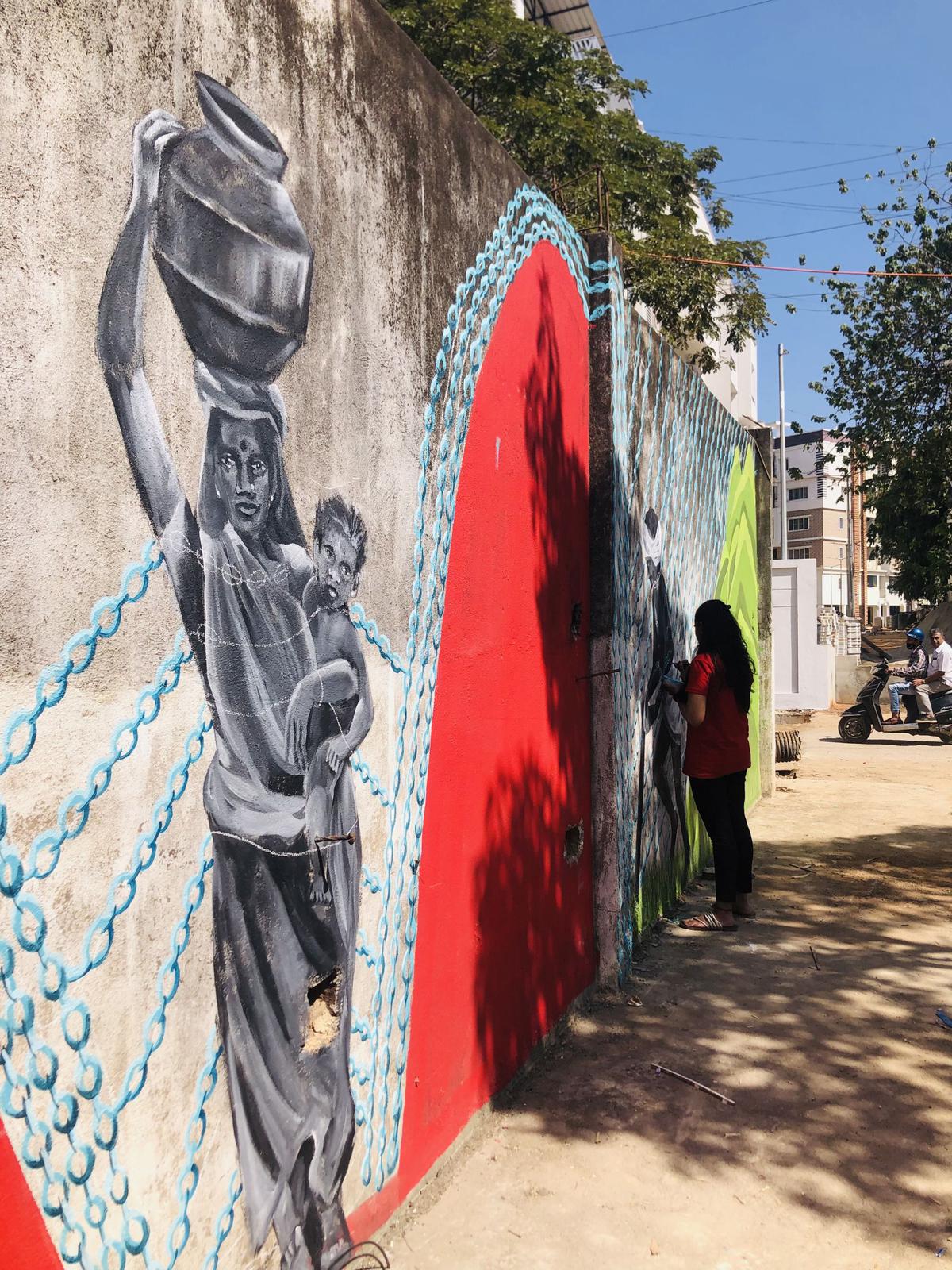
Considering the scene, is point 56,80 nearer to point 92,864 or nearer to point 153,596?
point 153,596

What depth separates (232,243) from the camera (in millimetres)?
2182

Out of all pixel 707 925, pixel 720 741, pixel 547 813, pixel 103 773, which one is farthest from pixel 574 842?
pixel 103 773

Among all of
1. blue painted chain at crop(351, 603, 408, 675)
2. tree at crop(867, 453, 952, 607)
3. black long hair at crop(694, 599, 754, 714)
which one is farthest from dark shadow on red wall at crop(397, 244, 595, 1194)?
tree at crop(867, 453, 952, 607)

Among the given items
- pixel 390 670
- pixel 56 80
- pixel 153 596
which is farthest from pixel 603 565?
pixel 56 80

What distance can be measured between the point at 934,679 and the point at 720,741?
10.8 meters

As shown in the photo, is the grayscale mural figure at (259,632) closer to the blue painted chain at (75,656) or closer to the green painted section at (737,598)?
the blue painted chain at (75,656)

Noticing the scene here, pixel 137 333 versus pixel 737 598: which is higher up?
pixel 137 333

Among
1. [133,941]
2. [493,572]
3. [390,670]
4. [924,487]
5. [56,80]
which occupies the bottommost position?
[133,941]

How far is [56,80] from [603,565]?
11.1ft

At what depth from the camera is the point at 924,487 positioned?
21062 mm

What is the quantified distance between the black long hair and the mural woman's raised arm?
13.5ft

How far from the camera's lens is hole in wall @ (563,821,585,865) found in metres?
4.39

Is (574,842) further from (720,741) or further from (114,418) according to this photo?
(114,418)

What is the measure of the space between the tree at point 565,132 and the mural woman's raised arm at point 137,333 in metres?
12.4
